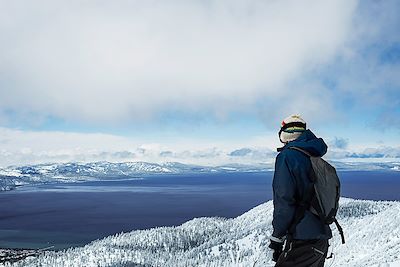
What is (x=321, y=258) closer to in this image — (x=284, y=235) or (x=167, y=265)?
(x=284, y=235)

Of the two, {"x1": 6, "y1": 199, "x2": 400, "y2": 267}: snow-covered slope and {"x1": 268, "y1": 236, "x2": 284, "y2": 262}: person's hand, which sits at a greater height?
{"x1": 268, "y1": 236, "x2": 284, "y2": 262}: person's hand


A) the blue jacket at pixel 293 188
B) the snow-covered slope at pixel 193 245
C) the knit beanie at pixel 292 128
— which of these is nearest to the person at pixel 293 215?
the blue jacket at pixel 293 188

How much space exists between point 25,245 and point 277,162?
6851 inches

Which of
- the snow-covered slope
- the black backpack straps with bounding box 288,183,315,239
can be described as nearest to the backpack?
the black backpack straps with bounding box 288,183,315,239

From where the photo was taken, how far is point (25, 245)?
506 ft

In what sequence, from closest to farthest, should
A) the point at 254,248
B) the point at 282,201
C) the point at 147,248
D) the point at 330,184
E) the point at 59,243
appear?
the point at 282,201 → the point at 330,184 → the point at 254,248 → the point at 147,248 → the point at 59,243

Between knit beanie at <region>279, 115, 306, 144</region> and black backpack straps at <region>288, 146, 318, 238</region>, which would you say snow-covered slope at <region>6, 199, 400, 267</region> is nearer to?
knit beanie at <region>279, 115, 306, 144</region>

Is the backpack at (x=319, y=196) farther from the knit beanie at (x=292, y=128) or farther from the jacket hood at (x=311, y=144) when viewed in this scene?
the knit beanie at (x=292, y=128)

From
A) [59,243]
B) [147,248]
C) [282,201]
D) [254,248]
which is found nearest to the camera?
[282,201]

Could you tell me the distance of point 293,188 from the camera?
5230 millimetres

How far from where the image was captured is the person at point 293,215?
5.24 meters

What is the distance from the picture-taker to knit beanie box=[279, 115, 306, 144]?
19.5 ft

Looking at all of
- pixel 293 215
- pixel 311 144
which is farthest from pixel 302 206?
pixel 311 144

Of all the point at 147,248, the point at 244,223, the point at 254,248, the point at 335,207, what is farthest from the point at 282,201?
the point at 244,223
